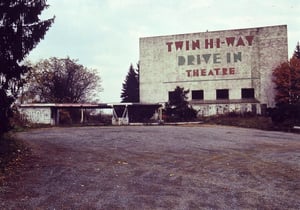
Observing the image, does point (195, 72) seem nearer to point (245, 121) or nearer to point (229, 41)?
point (229, 41)

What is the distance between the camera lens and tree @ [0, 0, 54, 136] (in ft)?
38.9

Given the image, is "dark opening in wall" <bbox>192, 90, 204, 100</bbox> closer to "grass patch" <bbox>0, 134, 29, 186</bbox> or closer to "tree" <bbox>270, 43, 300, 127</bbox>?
"tree" <bbox>270, 43, 300, 127</bbox>

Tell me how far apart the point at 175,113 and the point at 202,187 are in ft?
89.9

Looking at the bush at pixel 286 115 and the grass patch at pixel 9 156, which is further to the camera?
the bush at pixel 286 115

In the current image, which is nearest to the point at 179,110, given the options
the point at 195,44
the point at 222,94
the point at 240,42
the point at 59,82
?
the point at 222,94

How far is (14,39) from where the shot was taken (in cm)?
1195

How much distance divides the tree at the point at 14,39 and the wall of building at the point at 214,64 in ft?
96.9

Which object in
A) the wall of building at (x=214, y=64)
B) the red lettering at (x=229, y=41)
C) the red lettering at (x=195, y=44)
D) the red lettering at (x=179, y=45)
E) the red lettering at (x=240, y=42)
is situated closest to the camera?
the wall of building at (x=214, y=64)

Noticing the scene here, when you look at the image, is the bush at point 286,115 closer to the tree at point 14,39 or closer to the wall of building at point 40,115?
→ the tree at point 14,39

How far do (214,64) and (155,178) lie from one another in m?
34.0

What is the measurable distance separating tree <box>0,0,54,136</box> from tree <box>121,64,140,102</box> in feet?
150

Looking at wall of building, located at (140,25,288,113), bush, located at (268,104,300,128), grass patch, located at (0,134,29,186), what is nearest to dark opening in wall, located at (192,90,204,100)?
wall of building, located at (140,25,288,113)

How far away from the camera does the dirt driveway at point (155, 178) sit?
7.37 meters

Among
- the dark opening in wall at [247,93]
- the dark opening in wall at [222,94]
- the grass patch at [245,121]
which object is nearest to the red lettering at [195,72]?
the dark opening in wall at [222,94]
